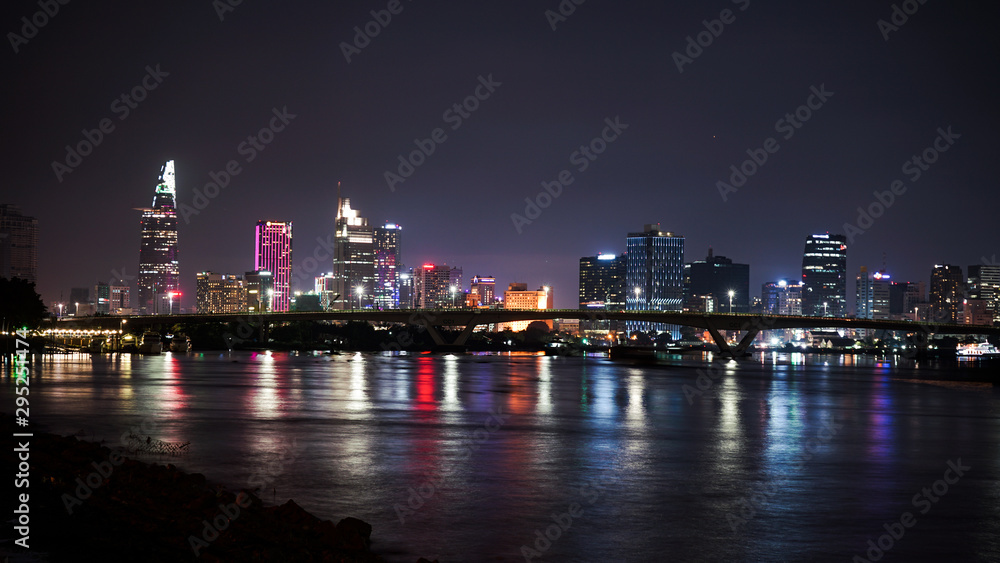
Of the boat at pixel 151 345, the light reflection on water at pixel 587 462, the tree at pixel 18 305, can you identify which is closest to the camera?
the light reflection on water at pixel 587 462

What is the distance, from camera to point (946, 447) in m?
38.2

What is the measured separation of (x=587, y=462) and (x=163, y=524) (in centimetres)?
1587

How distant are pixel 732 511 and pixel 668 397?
44.9 metres

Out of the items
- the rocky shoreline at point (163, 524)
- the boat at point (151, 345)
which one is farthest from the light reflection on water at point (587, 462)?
the boat at point (151, 345)

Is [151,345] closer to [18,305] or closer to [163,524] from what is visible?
[18,305]

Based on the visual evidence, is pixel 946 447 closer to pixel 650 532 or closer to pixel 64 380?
pixel 650 532

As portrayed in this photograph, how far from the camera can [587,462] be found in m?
30.8

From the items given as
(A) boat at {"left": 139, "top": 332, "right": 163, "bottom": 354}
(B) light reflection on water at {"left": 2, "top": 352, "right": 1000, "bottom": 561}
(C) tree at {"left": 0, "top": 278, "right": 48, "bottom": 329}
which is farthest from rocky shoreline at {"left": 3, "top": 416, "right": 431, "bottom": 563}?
(A) boat at {"left": 139, "top": 332, "right": 163, "bottom": 354}

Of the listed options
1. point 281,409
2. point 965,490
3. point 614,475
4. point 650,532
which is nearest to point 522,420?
point 281,409

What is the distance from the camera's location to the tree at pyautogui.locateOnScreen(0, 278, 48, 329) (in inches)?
4877

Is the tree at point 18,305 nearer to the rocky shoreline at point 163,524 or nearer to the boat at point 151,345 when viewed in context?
the boat at point 151,345

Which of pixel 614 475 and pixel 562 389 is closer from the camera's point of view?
pixel 614 475

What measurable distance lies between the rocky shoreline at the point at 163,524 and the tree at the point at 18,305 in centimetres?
11361

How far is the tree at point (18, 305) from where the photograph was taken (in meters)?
124
